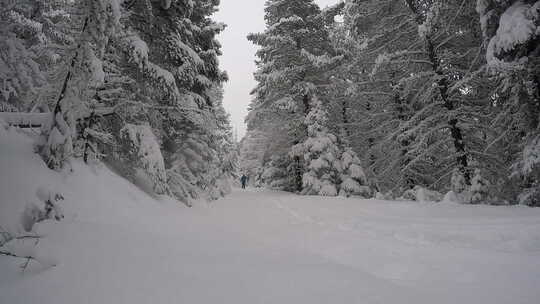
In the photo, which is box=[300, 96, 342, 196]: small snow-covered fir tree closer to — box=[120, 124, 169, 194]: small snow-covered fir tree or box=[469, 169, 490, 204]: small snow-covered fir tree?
box=[469, 169, 490, 204]: small snow-covered fir tree

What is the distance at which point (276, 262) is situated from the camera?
353 centimetres

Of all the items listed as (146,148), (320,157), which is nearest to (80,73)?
(146,148)

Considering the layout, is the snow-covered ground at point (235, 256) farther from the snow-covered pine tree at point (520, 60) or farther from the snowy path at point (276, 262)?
the snow-covered pine tree at point (520, 60)

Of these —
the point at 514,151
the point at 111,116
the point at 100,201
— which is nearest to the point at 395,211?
the point at 514,151

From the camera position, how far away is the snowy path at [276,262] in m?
2.52

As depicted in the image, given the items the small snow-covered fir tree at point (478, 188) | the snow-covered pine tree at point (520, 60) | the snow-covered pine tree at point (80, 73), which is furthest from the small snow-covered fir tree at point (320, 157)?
the snow-covered pine tree at point (80, 73)

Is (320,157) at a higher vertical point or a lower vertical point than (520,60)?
lower

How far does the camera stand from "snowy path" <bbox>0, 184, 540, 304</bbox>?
2.52 metres

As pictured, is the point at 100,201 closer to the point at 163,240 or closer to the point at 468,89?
the point at 163,240

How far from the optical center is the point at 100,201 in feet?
15.3

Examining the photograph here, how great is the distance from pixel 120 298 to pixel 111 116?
530 cm

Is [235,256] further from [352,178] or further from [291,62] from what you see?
[291,62]

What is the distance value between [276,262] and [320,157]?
37.0ft

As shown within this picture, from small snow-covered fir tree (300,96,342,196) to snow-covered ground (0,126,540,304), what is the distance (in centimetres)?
838
